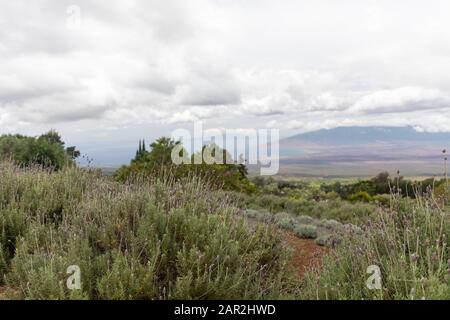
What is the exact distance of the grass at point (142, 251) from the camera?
3.64 meters

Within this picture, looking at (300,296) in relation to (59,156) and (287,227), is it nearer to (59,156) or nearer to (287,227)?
(287,227)

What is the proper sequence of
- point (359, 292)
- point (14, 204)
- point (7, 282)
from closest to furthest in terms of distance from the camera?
1. point (359, 292)
2. point (7, 282)
3. point (14, 204)

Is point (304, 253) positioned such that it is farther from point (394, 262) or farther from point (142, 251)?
point (142, 251)

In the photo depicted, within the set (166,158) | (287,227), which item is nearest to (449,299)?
(287,227)

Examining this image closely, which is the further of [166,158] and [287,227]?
[166,158]

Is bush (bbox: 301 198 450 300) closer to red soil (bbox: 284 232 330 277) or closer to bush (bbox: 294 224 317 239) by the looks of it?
red soil (bbox: 284 232 330 277)

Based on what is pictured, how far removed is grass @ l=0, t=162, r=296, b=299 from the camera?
3.64 meters

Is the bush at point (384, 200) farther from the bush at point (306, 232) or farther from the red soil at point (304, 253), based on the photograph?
the bush at point (306, 232)

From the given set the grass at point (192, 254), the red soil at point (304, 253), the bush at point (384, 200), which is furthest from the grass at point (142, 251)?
the bush at point (384, 200)

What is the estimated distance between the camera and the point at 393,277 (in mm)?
3262

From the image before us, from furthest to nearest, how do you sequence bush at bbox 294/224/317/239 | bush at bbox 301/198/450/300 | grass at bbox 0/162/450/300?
bush at bbox 294/224/317/239 → grass at bbox 0/162/450/300 → bush at bbox 301/198/450/300

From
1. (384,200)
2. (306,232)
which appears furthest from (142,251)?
(384,200)

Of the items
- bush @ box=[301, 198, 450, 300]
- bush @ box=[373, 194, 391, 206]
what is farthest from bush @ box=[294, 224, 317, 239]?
bush @ box=[301, 198, 450, 300]
